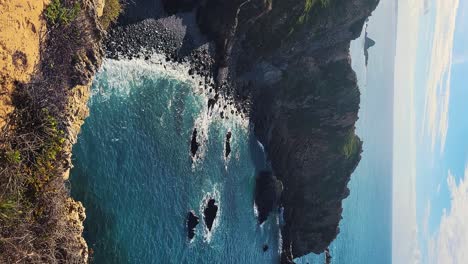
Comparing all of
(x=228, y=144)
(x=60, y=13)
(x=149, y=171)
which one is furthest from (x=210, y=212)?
(x=60, y=13)

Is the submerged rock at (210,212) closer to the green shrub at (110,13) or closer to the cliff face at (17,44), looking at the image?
the green shrub at (110,13)

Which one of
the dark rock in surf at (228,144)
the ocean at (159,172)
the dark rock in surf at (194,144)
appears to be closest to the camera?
the ocean at (159,172)

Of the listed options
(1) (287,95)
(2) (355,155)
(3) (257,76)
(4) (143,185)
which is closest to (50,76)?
(4) (143,185)

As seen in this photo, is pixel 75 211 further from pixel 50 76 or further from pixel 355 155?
pixel 355 155

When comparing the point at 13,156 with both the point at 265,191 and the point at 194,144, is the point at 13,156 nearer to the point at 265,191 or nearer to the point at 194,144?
the point at 194,144

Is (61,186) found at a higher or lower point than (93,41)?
lower

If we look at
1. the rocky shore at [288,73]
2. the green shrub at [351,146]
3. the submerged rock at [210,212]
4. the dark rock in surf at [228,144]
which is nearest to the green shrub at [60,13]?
the rocky shore at [288,73]

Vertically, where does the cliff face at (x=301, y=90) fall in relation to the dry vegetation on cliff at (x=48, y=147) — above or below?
above
